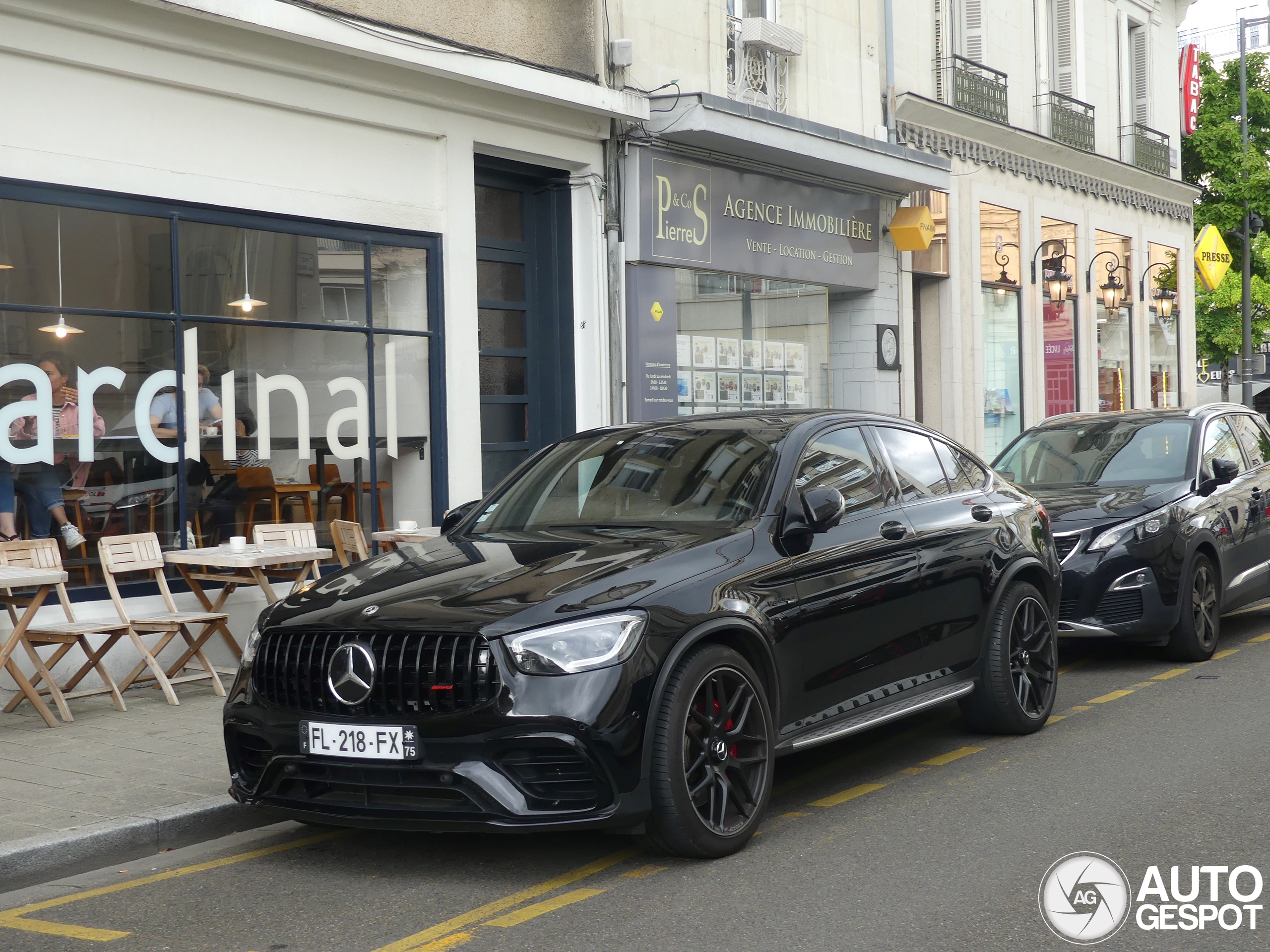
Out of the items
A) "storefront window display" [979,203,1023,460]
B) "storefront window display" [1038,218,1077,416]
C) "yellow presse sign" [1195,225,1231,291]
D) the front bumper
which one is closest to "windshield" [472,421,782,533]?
the front bumper

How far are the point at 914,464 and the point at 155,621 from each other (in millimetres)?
4487

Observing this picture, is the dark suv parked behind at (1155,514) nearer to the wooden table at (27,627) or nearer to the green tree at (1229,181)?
the wooden table at (27,627)

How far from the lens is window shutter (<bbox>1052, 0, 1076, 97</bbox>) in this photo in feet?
70.4

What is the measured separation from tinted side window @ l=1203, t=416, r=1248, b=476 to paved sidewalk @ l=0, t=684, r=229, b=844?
677cm

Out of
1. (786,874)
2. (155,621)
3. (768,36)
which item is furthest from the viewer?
(768,36)

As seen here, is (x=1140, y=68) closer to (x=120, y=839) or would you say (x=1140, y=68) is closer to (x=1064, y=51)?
(x=1064, y=51)

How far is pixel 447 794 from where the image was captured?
4.73 m

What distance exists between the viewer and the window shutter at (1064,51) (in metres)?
21.5

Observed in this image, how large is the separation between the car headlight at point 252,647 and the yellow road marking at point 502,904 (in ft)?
4.48

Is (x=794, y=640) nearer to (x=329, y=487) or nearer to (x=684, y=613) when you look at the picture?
(x=684, y=613)

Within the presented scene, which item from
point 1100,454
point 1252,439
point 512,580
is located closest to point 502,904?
point 512,580

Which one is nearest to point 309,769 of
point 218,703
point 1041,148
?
point 218,703

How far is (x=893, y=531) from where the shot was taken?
20.6 ft

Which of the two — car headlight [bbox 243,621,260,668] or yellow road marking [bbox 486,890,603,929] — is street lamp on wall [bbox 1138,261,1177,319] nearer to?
car headlight [bbox 243,621,260,668]
